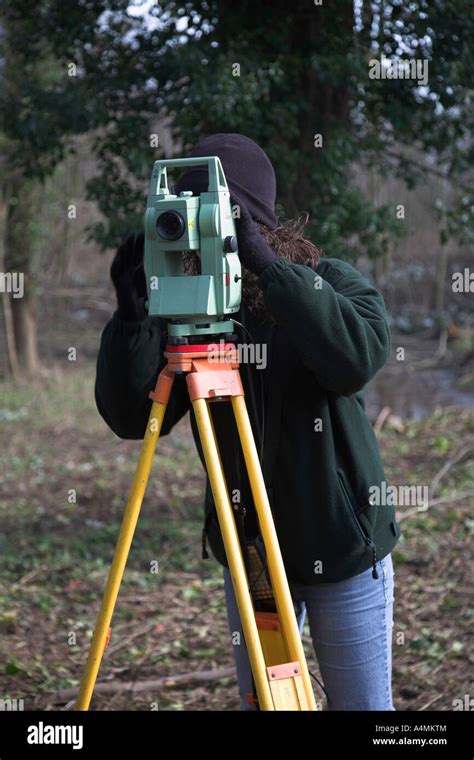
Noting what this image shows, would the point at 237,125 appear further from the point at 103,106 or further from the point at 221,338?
the point at 221,338

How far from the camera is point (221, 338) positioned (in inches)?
74.7

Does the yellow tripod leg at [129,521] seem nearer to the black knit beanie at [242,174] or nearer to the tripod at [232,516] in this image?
the tripod at [232,516]

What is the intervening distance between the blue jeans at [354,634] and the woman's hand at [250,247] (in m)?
0.74

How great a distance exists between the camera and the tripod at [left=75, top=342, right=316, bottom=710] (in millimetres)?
1820

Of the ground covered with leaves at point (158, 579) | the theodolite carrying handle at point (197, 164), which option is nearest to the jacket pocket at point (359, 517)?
the theodolite carrying handle at point (197, 164)

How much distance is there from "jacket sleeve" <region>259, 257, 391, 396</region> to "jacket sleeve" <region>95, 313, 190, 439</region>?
0.34 meters

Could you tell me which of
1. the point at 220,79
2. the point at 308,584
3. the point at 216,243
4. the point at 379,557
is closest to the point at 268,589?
the point at 308,584

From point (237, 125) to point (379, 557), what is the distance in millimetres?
2782

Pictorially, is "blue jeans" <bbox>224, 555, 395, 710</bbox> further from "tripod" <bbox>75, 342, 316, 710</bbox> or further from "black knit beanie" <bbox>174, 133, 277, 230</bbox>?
"black knit beanie" <bbox>174, 133, 277, 230</bbox>

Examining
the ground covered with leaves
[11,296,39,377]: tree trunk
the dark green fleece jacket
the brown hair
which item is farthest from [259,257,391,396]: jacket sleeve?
[11,296,39,377]: tree trunk

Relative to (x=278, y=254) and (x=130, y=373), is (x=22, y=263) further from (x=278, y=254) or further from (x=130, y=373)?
(x=278, y=254)

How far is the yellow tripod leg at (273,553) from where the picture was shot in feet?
6.01

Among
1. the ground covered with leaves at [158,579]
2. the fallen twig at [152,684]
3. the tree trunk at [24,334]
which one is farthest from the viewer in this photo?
the tree trunk at [24,334]

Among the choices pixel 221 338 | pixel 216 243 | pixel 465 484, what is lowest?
pixel 465 484
